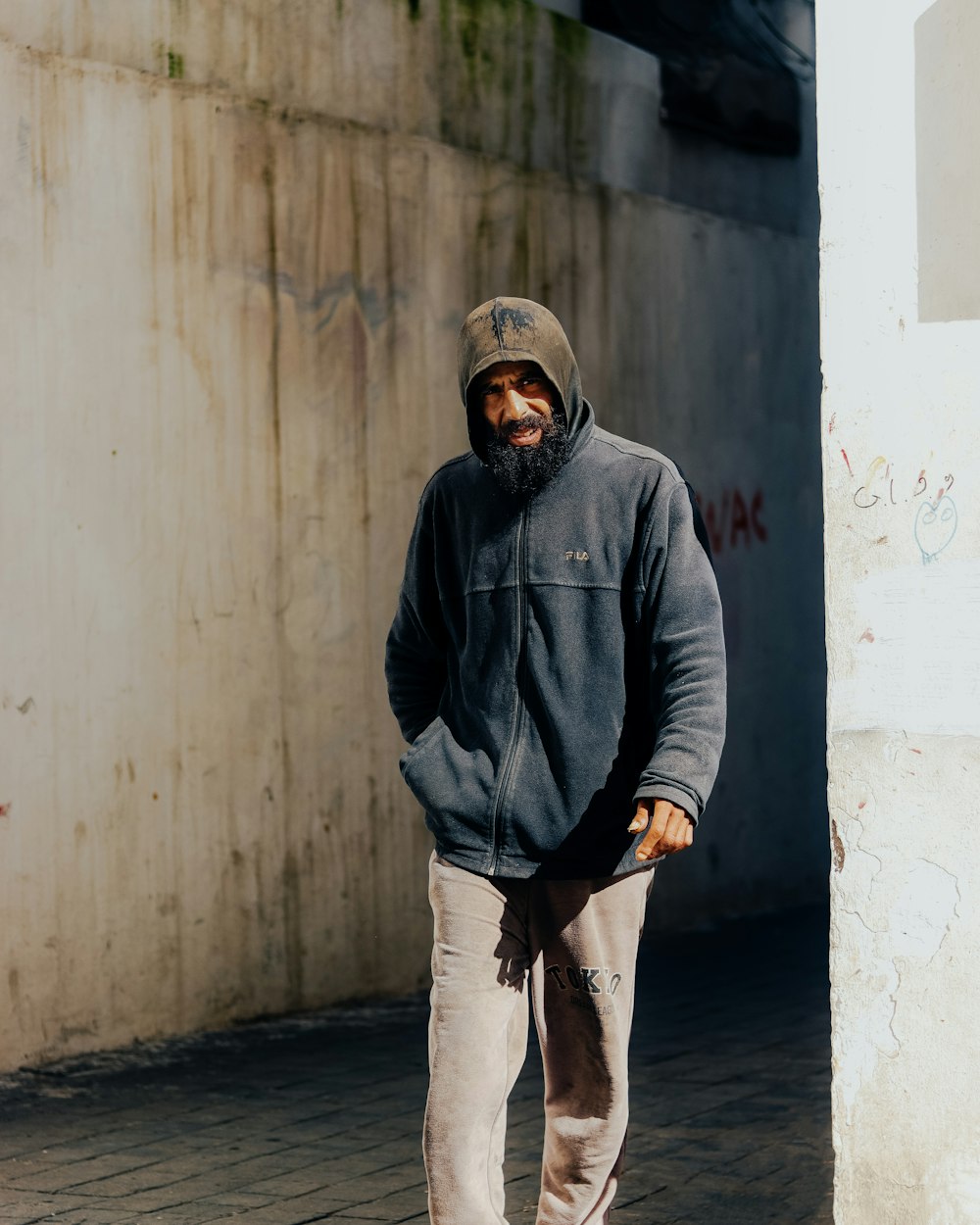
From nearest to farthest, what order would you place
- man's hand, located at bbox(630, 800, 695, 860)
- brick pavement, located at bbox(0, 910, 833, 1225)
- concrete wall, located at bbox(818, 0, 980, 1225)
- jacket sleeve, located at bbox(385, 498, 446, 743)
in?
man's hand, located at bbox(630, 800, 695, 860) → concrete wall, located at bbox(818, 0, 980, 1225) → jacket sleeve, located at bbox(385, 498, 446, 743) → brick pavement, located at bbox(0, 910, 833, 1225)

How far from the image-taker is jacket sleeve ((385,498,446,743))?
14.8 ft

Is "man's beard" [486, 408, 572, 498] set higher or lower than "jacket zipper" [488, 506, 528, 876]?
higher

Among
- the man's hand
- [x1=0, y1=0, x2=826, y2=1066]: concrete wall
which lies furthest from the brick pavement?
the man's hand

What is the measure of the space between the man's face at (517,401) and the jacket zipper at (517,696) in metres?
0.16

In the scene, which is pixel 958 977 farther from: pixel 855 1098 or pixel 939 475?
pixel 939 475

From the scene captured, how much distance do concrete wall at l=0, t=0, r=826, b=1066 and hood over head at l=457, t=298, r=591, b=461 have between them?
2.94 m

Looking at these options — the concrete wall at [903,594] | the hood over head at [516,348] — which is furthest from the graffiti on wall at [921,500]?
the hood over head at [516,348]

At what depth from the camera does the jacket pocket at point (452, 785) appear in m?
4.18

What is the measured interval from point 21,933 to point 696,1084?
7.43 ft

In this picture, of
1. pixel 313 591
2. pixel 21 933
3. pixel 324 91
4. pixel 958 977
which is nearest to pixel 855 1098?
pixel 958 977

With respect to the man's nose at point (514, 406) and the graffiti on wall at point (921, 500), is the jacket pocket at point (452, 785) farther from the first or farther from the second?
the graffiti on wall at point (921, 500)

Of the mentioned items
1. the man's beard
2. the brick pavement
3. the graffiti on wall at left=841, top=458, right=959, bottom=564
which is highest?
the man's beard

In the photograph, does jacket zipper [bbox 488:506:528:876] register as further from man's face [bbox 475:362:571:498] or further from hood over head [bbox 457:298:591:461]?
hood over head [bbox 457:298:591:461]

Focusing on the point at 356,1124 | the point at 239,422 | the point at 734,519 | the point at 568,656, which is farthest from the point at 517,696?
the point at 734,519
